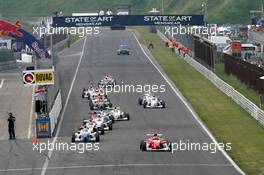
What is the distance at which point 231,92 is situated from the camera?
62.4m

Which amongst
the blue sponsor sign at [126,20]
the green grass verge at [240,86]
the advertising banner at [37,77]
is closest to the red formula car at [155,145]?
the advertising banner at [37,77]

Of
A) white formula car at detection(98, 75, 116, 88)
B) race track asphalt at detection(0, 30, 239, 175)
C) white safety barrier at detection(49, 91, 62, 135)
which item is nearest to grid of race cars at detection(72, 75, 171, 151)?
race track asphalt at detection(0, 30, 239, 175)

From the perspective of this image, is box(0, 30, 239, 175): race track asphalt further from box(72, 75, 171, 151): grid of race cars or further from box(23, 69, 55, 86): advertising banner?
box(23, 69, 55, 86): advertising banner

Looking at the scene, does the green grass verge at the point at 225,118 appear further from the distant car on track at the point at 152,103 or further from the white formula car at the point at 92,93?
the white formula car at the point at 92,93

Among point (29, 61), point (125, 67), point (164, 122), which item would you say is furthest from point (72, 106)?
point (29, 61)

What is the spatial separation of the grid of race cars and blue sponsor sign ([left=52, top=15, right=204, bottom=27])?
1778cm

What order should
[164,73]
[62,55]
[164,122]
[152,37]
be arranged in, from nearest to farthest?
[164,122] < [164,73] < [62,55] < [152,37]

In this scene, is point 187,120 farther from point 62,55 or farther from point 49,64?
point 62,55

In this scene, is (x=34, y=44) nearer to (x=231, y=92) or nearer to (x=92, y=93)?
(x=92, y=93)

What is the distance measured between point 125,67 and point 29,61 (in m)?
17.0

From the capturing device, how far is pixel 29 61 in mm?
105500

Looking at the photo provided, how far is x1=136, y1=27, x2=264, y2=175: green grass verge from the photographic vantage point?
127 ft

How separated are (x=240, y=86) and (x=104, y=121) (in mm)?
25998

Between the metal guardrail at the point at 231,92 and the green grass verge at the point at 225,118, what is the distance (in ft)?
1.10
